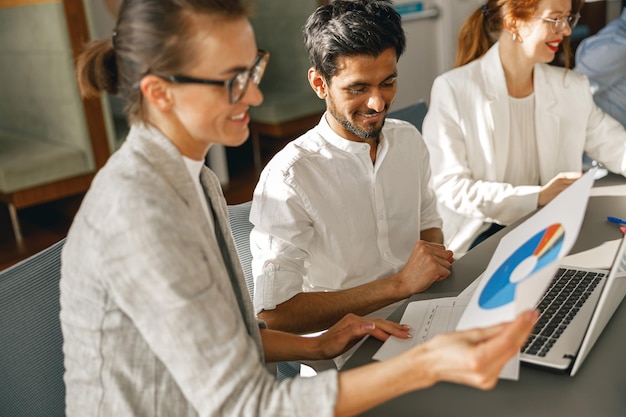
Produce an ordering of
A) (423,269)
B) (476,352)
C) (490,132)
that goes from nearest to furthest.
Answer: (476,352)
(423,269)
(490,132)

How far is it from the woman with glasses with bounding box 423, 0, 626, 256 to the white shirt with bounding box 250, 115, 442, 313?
0.28 metres

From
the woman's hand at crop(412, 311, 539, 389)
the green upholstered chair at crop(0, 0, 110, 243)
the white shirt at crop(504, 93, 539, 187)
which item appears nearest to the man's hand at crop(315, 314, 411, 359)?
the woman's hand at crop(412, 311, 539, 389)

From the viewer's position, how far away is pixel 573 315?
1155mm

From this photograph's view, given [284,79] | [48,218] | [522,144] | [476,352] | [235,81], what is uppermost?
[235,81]

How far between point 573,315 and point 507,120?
105cm

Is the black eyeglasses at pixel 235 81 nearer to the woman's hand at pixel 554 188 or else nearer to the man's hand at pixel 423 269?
the man's hand at pixel 423 269

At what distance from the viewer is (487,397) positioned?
999 millimetres

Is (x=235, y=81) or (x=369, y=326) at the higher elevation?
(x=235, y=81)

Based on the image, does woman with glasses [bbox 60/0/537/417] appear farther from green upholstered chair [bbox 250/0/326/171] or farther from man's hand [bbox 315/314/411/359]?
green upholstered chair [bbox 250/0/326/171]

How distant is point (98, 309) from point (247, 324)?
0.96 feet

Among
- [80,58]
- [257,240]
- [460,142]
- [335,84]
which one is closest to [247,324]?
[257,240]

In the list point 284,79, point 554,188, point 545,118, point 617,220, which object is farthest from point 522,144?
point 284,79

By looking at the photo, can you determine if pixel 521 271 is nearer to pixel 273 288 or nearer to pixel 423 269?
pixel 423 269

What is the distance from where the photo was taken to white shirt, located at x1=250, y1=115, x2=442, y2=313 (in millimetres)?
1458
